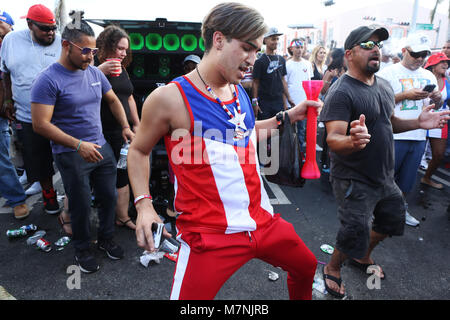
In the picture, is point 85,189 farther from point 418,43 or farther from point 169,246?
point 418,43

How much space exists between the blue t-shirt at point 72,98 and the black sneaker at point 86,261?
1.04m

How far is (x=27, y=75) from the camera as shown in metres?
3.73

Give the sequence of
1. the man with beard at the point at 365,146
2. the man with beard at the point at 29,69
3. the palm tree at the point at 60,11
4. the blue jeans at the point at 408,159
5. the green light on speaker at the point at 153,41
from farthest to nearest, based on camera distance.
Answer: the palm tree at the point at 60,11
the green light on speaker at the point at 153,41
the man with beard at the point at 29,69
the blue jeans at the point at 408,159
the man with beard at the point at 365,146

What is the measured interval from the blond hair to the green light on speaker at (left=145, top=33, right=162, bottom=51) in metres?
3.48

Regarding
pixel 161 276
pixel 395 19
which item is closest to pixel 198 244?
pixel 161 276

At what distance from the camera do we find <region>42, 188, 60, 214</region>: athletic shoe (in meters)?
4.05

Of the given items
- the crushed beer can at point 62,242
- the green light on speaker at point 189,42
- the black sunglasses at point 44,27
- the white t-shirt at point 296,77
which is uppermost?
the black sunglasses at point 44,27

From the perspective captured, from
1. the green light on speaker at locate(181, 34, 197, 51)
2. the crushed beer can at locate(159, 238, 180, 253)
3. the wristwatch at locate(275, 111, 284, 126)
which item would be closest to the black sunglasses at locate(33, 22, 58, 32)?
the green light on speaker at locate(181, 34, 197, 51)

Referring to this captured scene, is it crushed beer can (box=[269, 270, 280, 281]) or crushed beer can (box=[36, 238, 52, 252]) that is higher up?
crushed beer can (box=[36, 238, 52, 252])

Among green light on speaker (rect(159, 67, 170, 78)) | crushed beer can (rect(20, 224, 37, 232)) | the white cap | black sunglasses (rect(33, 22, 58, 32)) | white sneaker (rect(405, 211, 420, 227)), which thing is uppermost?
black sunglasses (rect(33, 22, 58, 32))

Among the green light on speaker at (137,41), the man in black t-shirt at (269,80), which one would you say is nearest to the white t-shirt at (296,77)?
the man in black t-shirt at (269,80)

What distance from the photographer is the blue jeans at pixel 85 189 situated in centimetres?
276

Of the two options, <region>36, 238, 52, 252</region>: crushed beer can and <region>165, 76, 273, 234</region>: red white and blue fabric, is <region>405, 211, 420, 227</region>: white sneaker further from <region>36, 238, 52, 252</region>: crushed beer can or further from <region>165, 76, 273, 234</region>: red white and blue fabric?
<region>36, 238, 52, 252</region>: crushed beer can

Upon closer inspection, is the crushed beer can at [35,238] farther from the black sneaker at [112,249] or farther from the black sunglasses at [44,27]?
the black sunglasses at [44,27]
